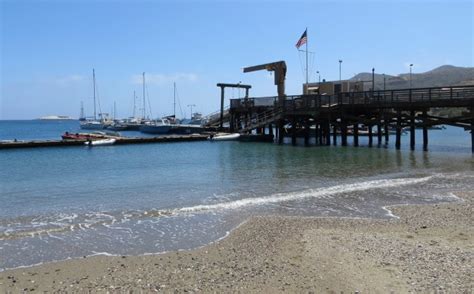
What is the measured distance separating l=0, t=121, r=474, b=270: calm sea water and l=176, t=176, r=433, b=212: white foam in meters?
0.04

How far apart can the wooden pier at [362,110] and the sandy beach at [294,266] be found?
25.2 metres

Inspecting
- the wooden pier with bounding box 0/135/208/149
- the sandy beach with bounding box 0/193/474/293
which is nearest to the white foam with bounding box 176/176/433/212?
the sandy beach with bounding box 0/193/474/293

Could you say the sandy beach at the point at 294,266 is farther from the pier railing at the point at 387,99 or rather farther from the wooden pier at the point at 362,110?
the wooden pier at the point at 362,110

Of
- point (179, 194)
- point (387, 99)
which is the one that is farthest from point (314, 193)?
point (387, 99)

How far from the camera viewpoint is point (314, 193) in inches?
715

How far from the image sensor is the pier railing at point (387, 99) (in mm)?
33781

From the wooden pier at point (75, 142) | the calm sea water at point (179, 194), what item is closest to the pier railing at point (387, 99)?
the calm sea water at point (179, 194)

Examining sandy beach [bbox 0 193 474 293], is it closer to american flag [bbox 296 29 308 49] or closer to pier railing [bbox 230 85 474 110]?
pier railing [bbox 230 85 474 110]

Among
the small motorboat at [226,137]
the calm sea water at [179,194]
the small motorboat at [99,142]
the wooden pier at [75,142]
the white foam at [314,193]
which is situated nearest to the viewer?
the calm sea water at [179,194]

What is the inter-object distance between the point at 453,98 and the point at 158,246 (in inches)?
1169

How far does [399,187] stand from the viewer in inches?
769

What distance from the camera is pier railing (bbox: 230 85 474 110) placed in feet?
111

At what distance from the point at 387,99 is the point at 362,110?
357 centimetres

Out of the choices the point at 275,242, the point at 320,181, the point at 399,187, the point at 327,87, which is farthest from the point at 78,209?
the point at 327,87
